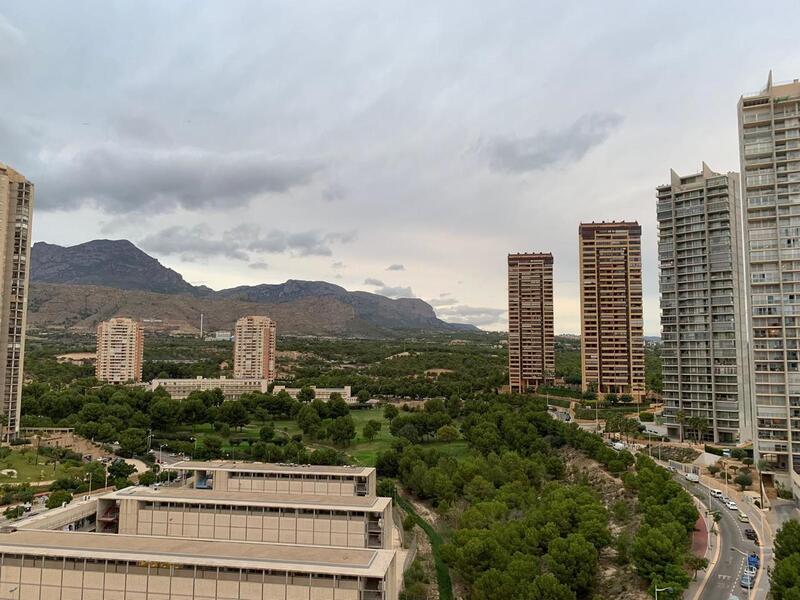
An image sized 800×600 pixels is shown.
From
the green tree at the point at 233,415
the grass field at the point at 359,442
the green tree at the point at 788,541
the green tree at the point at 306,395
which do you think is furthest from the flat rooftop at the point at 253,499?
the green tree at the point at 306,395

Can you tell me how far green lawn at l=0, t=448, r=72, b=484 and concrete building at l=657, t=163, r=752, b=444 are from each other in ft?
244

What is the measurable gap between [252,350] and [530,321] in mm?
69798

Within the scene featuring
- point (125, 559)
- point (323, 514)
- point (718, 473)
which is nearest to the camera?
point (125, 559)

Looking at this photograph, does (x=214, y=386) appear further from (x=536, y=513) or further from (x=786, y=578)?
(x=786, y=578)

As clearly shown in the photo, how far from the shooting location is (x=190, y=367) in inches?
A: 5945

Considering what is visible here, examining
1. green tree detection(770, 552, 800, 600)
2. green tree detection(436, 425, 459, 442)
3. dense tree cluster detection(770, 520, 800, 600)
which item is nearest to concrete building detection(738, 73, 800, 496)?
dense tree cluster detection(770, 520, 800, 600)

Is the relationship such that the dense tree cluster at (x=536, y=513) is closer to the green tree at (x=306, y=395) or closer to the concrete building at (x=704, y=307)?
the concrete building at (x=704, y=307)

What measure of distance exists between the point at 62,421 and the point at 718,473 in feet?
273

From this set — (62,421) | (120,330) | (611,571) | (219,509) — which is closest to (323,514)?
(219,509)

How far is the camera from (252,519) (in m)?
35.0

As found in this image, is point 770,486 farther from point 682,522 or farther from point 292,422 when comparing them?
point 292,422

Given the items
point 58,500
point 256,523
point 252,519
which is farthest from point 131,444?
point 256,523

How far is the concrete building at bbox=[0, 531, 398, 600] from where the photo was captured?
78.1ft

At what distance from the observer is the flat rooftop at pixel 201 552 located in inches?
944
